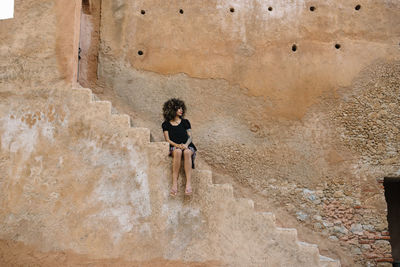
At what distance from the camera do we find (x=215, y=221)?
5.61 metres

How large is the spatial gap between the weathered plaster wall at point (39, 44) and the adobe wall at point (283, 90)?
158cm

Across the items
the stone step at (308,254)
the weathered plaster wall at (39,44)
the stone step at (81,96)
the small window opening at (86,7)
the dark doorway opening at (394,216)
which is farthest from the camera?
the dark doorway opening at (394,216)

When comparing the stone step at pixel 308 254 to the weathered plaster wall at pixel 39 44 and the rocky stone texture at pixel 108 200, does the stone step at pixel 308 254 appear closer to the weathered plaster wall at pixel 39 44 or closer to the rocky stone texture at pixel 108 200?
the rocky stone texture at pixel 108 200

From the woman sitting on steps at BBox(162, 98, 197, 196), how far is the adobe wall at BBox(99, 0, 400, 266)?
5.24 ft

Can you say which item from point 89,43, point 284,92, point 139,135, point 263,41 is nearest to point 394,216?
point 284,92

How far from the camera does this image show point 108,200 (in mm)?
5812

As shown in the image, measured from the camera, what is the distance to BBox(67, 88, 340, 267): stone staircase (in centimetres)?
548

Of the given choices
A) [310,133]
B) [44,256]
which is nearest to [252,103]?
[310,133]

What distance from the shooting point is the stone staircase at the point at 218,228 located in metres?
5.48

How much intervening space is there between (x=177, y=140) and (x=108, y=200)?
1.22 meters

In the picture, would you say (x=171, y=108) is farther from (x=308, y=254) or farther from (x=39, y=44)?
(x=308, y=254)

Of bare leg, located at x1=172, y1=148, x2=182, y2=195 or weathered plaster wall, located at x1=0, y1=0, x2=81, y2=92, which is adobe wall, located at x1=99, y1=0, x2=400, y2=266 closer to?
weathered plaster wall, located at x1=0, y1=0, x2=81, y2=92

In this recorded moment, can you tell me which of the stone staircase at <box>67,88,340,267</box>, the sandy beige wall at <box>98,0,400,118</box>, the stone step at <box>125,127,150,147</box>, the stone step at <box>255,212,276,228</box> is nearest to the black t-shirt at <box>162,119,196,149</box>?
the stone staircase at <box>67,88,340,267</box>

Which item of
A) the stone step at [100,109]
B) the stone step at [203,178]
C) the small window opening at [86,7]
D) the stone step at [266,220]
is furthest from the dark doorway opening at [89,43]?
the stone step at [266,220]
